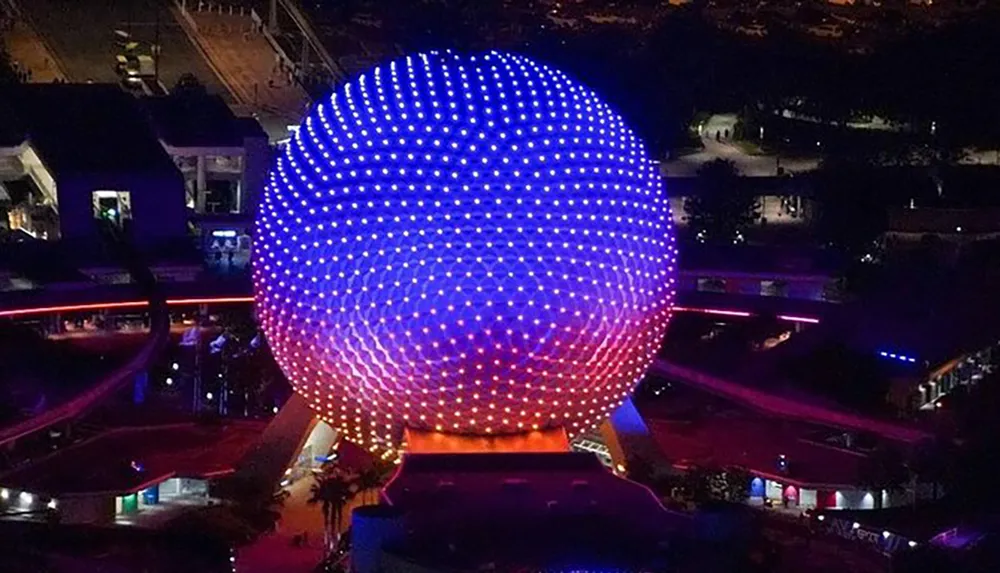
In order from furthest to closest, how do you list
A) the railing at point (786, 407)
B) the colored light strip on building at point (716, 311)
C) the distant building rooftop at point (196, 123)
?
the distant building rooftop at point (196, 123)
the colored light strip on building at point (716, 311)
the railing at point (786, 407)

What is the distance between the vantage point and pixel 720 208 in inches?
2156

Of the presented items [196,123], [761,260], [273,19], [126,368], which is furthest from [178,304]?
[273,19]

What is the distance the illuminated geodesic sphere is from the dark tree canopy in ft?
74.0

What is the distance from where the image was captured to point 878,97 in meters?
71.1

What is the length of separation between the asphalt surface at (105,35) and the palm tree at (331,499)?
36.4 m

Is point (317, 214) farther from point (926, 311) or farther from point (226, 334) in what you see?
point (926, 311)

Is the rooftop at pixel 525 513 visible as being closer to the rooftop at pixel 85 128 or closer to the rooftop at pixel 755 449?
the rooftop at pixel 755 449

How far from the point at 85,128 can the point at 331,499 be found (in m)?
24.7

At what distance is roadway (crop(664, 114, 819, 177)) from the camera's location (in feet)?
208

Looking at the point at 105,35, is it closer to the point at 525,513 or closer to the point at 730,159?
the point at 730,159

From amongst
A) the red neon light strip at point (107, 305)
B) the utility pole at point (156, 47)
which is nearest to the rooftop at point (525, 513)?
the red neon light strip at point (107, 305)

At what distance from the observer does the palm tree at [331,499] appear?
2992 centimetres

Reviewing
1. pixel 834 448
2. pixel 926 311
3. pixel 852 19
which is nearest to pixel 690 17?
pixel 852 19

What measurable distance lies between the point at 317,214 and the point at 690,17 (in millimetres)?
59193
